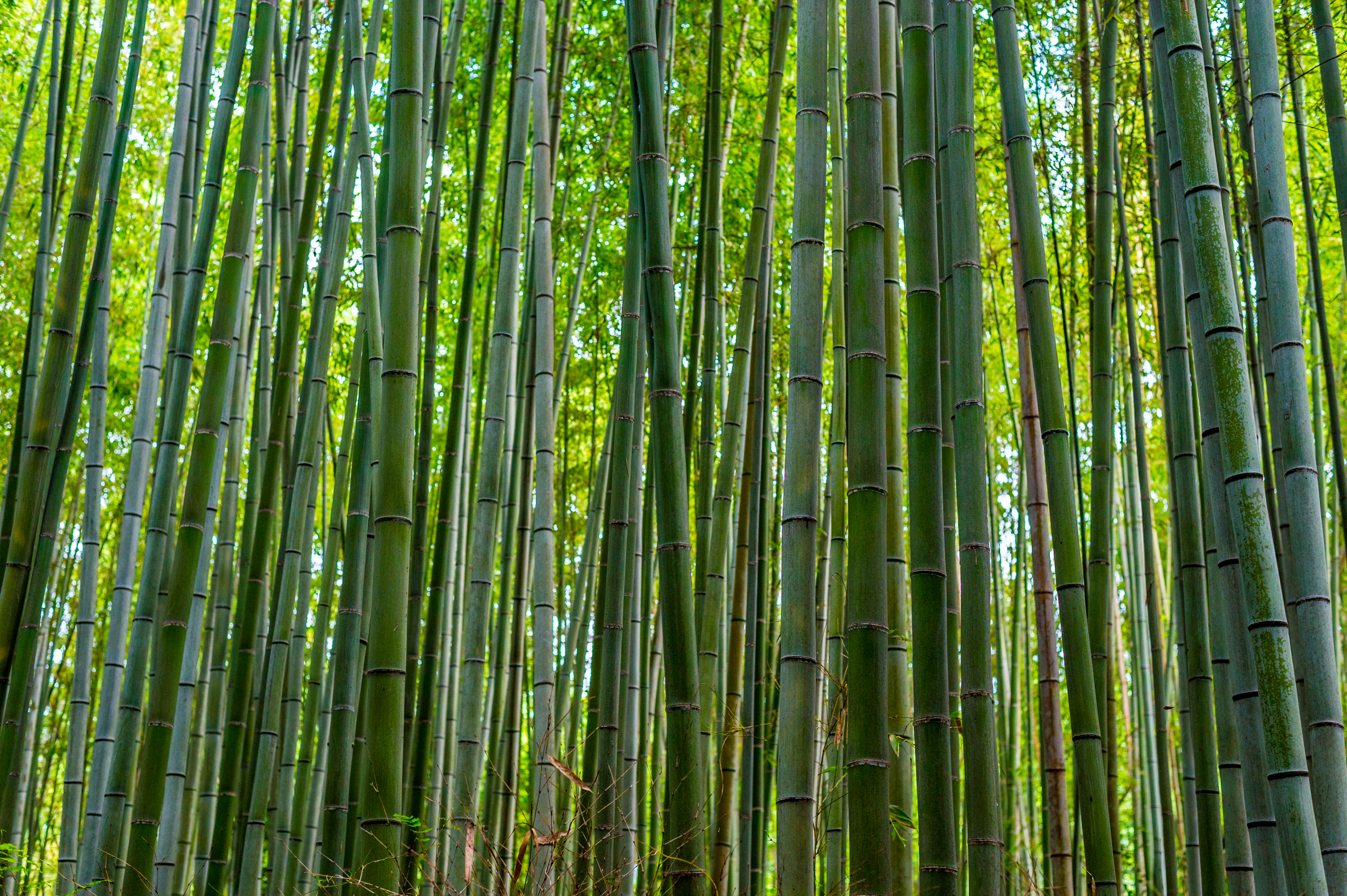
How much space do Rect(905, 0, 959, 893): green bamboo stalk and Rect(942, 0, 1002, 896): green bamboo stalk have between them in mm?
43

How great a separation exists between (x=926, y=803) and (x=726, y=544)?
3.21 feet

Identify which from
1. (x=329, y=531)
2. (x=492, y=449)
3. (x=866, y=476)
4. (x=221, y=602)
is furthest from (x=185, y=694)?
(x=866, y=476)

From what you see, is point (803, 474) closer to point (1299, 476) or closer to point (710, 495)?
point (1299, 476)

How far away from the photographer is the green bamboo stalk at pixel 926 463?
5.30 ft

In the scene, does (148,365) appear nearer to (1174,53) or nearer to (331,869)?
(331,869)

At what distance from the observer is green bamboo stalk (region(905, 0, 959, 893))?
1.62m

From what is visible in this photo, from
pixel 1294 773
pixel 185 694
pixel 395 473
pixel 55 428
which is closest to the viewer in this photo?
pixel 1294 773

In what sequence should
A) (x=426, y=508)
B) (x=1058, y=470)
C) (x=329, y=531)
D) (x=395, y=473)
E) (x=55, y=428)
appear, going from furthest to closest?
(x=329, y=531)
(x=426, y=508)
(x=55, y=428)
(x=1058, y=470)
(x=395, y=473)

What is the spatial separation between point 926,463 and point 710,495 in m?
1.17

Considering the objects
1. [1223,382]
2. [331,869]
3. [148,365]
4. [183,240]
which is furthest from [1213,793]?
[183,240]

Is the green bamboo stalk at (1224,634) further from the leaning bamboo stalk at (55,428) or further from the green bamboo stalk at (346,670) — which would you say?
the leaning bamboo stalk at (55,428)

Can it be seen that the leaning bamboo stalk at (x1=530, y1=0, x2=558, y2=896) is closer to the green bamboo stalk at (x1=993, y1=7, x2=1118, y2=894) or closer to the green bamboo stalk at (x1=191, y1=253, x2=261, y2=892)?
the green bamboo stalk at (x1=993, y1=7, x2=1118, y2=894)

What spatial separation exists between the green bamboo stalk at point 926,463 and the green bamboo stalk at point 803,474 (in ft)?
0.49

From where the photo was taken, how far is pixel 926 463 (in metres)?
1.70
